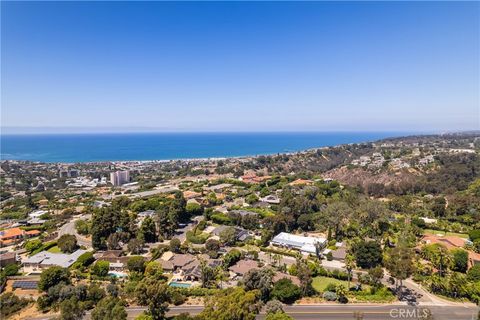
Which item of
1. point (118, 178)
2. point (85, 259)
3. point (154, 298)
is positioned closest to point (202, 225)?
point (85, 259)

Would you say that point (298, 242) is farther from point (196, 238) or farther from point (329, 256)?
point (196, 238)

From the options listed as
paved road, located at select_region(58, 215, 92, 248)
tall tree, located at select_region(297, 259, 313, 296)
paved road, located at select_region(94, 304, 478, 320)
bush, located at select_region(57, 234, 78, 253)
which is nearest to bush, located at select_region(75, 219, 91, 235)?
paved road, located at select_region(58, 215, 92, 248)

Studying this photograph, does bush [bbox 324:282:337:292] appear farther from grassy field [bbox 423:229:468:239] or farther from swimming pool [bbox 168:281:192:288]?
grassy field [bbox 423:229:468:239]

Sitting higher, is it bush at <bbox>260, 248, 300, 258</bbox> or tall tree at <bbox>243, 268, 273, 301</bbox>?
tall tree at <bbox>243, 268, 273, 301</bbox>

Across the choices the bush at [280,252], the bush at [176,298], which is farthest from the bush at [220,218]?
the bush at [176,298]

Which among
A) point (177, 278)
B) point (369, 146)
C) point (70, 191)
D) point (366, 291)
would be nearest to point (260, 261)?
point (177, 278)

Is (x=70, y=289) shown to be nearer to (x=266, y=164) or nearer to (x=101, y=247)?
(x=101, y=247)

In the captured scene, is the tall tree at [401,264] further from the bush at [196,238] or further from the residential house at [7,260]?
the residential house at [7,260]
